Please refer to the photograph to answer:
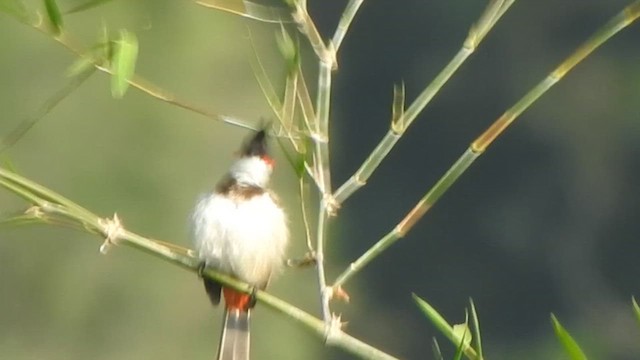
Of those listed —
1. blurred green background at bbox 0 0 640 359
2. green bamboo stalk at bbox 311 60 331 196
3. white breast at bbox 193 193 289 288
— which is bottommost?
green bamboo stalk at bbox 311 60 331 196

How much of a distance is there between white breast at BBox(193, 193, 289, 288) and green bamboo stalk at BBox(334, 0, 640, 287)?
1.94ft

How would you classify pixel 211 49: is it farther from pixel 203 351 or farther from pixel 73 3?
pixel 203 351

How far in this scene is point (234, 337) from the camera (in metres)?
1.61

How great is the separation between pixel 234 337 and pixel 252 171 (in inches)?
7.2

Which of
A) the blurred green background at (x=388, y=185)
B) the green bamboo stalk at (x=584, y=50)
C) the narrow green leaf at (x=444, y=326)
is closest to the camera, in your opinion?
the green bamboo stalk at (x=584, y=50)

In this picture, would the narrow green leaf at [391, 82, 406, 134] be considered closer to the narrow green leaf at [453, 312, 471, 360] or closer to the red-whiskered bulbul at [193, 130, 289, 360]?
the narrow green leaf at [453, 312, 471, 360]

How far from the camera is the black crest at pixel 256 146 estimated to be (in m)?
1.64

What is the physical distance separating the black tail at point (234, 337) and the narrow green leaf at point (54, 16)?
0.65 meters

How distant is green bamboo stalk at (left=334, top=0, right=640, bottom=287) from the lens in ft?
2.98

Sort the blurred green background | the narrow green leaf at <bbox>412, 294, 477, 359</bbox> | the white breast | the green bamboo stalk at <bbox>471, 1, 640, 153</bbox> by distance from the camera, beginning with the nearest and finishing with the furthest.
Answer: the green bamboo stalk at <bbox>471, 1, 640, 153</bbox> → the narrow green leaf at <bbox>412, 294, 477, 359</bbox> → the white breast → the blurred green background

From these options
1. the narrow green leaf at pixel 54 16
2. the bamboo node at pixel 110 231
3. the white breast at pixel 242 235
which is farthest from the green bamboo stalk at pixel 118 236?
the white breast at pixel 242 235

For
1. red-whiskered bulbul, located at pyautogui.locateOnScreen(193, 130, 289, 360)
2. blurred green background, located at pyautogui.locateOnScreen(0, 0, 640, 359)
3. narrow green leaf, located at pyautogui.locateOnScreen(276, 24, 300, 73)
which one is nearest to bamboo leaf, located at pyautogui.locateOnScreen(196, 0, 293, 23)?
narrow green leaf, located at pyautogui.locateOnScreen(276, 24, 300, 73)

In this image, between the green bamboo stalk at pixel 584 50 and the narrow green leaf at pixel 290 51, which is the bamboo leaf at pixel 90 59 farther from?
the green bamboo stalk at pixel 584 50

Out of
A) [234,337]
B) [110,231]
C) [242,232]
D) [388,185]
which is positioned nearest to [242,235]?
[242,232]
